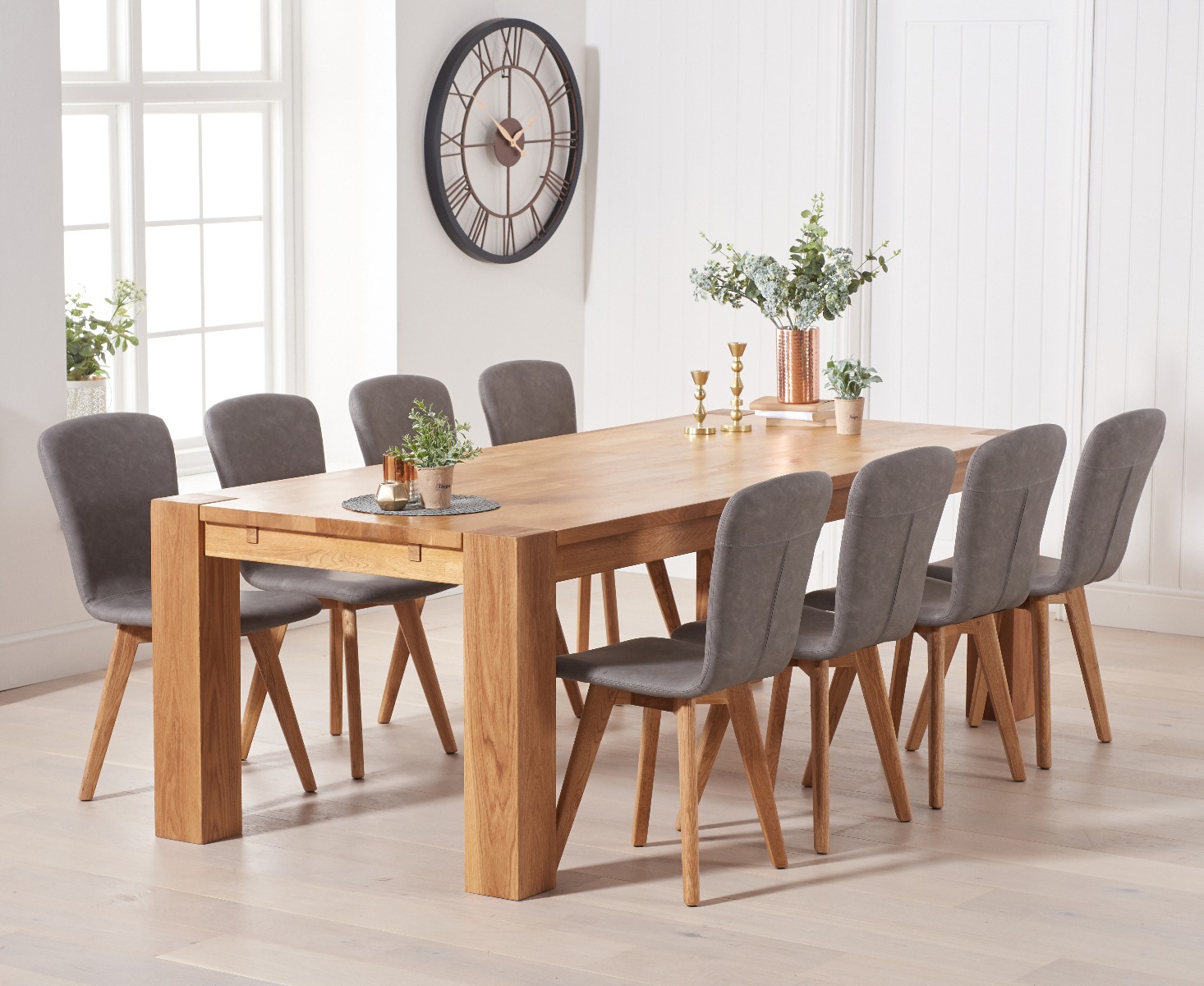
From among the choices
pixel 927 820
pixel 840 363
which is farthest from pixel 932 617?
pixel 840 363

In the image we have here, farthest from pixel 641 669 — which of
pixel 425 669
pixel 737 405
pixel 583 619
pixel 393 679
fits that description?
pixel 583 619

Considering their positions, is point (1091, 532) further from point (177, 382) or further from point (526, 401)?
point (177, 382)

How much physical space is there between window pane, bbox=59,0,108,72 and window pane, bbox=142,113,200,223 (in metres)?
0.26

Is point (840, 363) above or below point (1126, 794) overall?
above

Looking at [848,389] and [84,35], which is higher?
[84,35]

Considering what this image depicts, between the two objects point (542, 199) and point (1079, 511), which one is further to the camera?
point (542, 199)

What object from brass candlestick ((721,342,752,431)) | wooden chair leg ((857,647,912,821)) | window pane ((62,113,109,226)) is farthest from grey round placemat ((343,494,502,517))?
window pane ((62,113,109,226))

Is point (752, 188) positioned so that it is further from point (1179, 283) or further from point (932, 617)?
point (932, 617)

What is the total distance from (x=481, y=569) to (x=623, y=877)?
718 mm

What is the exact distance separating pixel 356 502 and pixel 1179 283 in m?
3.36

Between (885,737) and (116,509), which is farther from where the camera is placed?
(116,509)

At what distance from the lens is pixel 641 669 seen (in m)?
3.67

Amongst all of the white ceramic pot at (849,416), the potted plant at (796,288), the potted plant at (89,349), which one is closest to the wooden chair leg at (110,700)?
the potted plant at (89,349)

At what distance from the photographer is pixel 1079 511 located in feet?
15.1
